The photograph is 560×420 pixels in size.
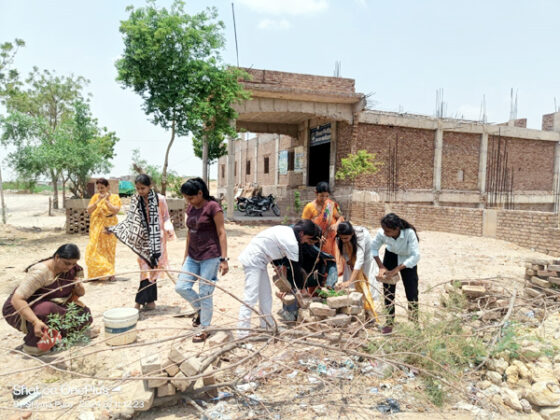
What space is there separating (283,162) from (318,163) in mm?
2504

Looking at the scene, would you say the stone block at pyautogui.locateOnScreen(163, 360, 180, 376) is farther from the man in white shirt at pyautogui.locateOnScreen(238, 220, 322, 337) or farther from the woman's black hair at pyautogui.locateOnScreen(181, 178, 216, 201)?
the woman's black hair at pyautogui.locateOnScreen(181, 178, 216, 201)

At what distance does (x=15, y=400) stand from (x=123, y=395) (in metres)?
0.71

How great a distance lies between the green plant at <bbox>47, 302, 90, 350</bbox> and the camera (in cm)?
310

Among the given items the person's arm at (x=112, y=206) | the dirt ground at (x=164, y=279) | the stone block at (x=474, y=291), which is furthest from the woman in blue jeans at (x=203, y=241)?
the stone block at (x=474, y=291)

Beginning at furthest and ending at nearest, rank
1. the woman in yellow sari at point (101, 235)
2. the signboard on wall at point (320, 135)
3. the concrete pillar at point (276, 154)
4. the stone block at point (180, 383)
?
the concrete pillar at point (276, 154) → the signboard on wall at point (320, 135) → the woman in yellow sari at point (101, 235) → the stone block at point (180, 383)

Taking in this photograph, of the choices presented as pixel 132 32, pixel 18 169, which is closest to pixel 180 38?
pixel 132 32

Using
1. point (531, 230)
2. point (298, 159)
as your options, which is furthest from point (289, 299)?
point (298, 159)

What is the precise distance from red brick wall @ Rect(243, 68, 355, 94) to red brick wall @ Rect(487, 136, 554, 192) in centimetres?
814

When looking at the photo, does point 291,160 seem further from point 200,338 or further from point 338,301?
point 200,338

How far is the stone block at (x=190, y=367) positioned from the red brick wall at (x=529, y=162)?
1840cm

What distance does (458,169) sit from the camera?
16.8 metres

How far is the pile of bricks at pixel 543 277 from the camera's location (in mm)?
4621

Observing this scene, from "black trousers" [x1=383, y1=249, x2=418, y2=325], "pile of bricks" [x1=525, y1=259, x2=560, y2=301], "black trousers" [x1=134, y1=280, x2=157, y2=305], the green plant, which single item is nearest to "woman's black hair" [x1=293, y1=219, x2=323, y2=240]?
"black trousers" [x1=383, y1=249, x2=418, y2=325]

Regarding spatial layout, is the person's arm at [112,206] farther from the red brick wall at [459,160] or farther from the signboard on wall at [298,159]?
the red brick wall at [459,160]
